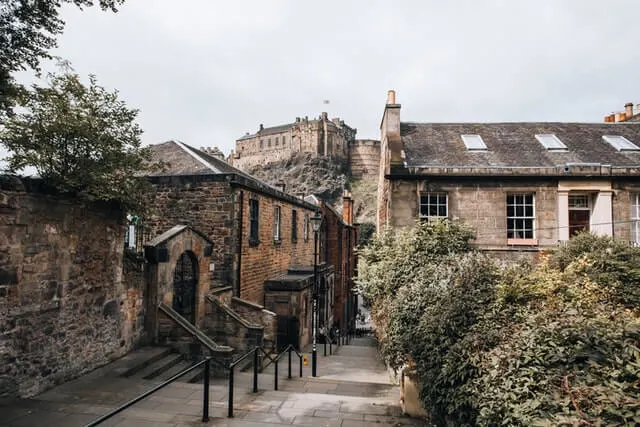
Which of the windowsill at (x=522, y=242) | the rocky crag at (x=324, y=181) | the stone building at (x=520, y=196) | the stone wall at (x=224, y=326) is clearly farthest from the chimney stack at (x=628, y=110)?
the rocky crag at (x=324, y=181)

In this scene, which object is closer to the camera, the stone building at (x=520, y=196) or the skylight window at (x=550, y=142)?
the stone building at (x=520, y=196)

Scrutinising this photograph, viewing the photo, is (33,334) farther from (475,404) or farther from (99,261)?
(475,404)

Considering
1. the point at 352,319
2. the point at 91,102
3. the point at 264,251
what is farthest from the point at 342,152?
the point at 91,102

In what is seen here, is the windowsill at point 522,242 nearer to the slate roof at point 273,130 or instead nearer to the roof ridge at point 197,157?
the roof ridge at point 197,157

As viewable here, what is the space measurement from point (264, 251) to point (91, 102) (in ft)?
30.0

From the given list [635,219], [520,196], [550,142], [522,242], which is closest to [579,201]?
[635,219]

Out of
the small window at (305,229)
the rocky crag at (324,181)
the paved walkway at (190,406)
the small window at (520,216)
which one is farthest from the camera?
the rocky crag at (324,181)

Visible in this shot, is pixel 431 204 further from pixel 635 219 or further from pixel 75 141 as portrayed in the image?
pixel 75 141

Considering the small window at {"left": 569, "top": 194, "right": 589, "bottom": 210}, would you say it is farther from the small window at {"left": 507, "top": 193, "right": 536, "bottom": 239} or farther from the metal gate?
the metal gate

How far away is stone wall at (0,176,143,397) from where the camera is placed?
6.09 m

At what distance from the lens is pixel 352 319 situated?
35.0 meters

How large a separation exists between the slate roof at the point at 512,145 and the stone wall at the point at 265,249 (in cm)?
607

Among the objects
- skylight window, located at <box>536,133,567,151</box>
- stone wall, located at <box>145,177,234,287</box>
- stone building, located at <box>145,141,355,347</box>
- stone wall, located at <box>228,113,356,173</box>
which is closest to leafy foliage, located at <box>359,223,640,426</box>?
stone building, located at <box>145,141,355,347</box>

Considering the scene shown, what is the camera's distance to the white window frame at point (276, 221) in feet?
56.1
